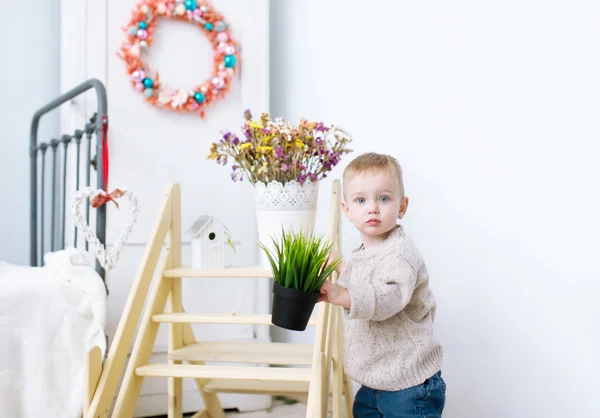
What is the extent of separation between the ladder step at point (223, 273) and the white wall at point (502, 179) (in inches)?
16.7

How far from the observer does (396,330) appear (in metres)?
1.12

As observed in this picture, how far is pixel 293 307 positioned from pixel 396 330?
278mm

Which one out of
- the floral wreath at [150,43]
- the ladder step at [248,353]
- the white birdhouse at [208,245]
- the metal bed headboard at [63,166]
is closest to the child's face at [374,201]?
the ladder step at [248,353]

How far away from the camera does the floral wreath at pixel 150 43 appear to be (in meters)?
2.04

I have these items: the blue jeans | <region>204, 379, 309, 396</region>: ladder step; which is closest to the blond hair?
the blue jeans

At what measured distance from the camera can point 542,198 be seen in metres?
1.09

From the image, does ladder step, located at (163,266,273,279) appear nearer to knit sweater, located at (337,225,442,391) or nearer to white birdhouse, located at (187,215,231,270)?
white birdhouse, located at (187,215,231,270)

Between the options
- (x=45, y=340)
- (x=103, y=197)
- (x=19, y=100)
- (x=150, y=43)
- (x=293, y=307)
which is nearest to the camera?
(x=293, y=307)

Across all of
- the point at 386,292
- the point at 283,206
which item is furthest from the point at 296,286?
the point at 283,206

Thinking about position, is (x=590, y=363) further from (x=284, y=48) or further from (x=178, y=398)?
(x=284, y=48)

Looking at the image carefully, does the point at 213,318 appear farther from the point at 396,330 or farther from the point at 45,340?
the point at 396,330

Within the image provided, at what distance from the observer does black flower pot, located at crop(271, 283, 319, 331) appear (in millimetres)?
934

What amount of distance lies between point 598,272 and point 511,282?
23cm

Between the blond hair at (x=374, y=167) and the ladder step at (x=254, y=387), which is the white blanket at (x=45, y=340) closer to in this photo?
the ladder step at (x=254, y=387)
